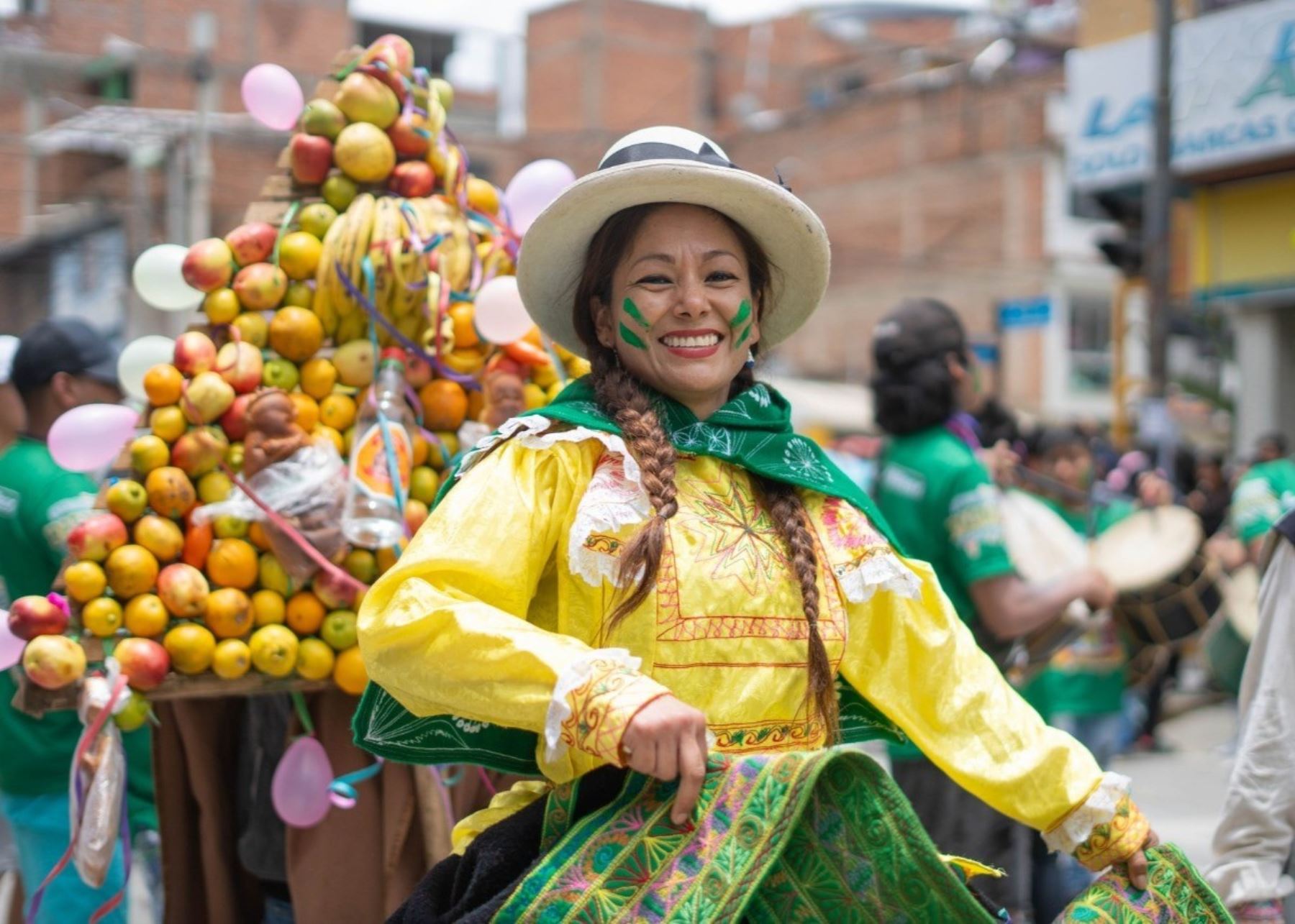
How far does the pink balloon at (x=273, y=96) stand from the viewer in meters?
4.11

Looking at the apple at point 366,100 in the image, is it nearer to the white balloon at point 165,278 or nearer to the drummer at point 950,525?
the white balloon at point 165,278

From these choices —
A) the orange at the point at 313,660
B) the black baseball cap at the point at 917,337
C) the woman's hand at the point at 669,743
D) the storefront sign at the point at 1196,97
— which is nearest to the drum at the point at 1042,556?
the black baseball cap at the point at 917,337

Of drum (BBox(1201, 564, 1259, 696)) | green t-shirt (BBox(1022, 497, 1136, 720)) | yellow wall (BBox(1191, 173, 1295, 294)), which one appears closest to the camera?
drum (BBox(1201, 564, 1259, 696))

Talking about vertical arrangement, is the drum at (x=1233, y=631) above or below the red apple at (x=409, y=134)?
below

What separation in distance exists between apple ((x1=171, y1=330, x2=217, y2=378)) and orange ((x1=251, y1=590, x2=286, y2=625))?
1.82 feet

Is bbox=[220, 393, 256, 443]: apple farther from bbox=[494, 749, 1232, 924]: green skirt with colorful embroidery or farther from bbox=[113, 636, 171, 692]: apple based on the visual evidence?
bbox=[494, 749, 1232, 924]: green skirt with colorful embroidery

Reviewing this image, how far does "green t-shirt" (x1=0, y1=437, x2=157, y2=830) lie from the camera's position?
4.35 meters

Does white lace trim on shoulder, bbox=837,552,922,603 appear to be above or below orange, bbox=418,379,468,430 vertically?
below

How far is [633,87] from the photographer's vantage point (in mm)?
39906

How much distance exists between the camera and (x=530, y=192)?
170 inches

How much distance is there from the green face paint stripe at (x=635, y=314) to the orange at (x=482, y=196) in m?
1.89

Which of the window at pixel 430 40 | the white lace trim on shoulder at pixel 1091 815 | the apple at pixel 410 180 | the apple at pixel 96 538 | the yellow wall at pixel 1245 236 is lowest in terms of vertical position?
the white lace trim on shoulder at pixel 1091 815

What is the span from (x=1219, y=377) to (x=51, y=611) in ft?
68.9

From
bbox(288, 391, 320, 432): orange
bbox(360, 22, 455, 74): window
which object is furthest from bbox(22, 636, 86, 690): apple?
bbox(360, 22, 455, 74): window
